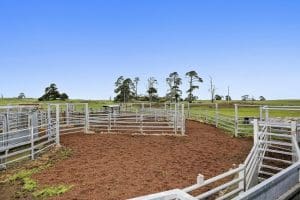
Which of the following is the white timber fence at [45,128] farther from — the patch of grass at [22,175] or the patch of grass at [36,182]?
the patch of grass at [22,175]

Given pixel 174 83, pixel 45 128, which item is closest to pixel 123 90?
pixel 174 83

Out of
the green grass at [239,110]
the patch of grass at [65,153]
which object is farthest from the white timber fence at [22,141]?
the green grass at [239,110]

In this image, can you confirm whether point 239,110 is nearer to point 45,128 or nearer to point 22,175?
point 45,128

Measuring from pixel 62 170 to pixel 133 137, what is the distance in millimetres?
7507

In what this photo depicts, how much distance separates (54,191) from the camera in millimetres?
10289

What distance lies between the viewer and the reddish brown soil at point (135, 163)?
33.6 ft

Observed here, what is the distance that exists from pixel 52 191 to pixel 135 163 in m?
3.41

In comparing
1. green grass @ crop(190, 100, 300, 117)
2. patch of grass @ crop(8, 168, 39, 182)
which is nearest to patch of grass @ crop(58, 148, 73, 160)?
patch of grass @ crop(8, 168, 39, 182)

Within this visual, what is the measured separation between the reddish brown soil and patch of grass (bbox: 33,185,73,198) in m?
0.22

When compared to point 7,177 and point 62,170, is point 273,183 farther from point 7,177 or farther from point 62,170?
point 7,177

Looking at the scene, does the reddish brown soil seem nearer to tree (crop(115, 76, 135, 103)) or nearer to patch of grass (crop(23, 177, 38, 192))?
patch of grass (crop(23, 177, 38, 192))

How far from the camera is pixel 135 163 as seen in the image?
13.1 metres

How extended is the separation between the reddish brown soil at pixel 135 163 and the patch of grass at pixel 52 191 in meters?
0.22

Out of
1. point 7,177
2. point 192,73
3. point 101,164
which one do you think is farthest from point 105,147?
point 192,73
